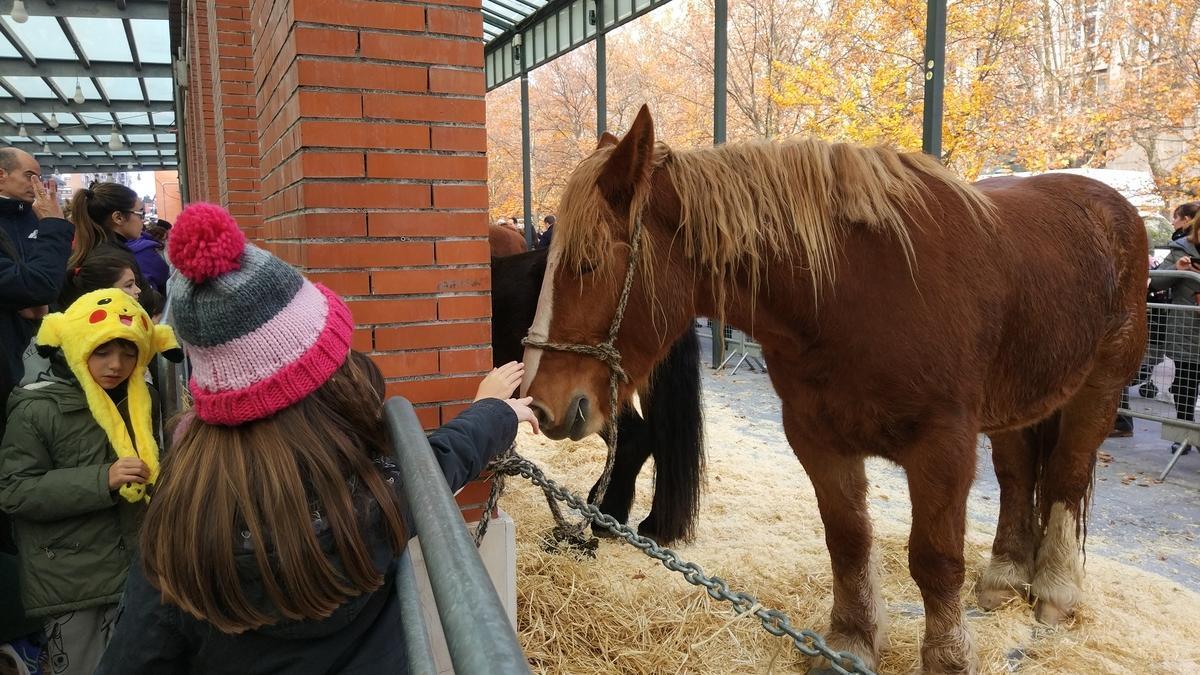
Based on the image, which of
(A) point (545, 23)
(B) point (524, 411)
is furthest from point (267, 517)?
(A) point (545, 23)

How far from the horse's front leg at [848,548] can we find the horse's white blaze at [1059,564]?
953 mm

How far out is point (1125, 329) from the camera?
3.12 meters

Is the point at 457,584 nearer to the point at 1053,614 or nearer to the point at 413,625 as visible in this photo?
the point at 413,625

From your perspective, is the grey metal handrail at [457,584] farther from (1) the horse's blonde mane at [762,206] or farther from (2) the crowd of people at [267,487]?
(1) the horse's blonde mane at [762,206]

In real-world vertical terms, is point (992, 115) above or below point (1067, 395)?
above

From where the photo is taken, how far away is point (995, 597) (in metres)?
3.36

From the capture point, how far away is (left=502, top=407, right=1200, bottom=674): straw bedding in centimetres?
284

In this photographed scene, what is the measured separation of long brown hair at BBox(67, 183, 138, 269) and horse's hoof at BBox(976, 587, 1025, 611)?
17.7ft

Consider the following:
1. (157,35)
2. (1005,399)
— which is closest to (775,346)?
(1005,399)

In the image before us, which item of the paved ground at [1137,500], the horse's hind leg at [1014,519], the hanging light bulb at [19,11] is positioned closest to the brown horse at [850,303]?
the horse's hind leg at [1014,519]

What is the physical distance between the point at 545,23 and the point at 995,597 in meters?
12.6

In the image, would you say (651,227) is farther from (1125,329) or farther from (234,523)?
(1125,329)

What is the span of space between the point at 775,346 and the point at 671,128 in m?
21.6

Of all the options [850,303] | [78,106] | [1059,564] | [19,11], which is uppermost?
[78,106]
